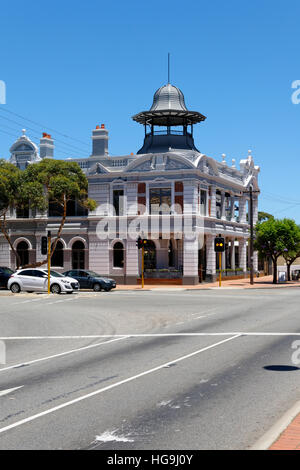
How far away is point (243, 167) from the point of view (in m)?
58.9

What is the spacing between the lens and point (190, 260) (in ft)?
149

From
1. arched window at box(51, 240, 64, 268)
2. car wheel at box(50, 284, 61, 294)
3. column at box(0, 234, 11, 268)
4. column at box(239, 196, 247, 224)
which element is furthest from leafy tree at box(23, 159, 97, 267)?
column at box(239, 196, 247, 224)

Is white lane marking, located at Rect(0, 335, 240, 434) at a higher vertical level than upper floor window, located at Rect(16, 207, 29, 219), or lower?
lower

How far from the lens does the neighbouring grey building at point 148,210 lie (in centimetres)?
4594

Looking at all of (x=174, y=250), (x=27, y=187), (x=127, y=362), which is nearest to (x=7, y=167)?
(x=27, y=187)

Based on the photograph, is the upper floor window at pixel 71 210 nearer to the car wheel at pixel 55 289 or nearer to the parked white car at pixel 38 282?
the parked white car at pixel 38 282

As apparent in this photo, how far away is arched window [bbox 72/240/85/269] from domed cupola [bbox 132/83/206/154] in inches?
376

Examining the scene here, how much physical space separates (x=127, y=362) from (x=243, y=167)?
158ft

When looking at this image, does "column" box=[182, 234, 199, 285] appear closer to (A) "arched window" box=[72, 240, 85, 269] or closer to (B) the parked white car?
(A) "arched window" box=[72, 240, 85, 269]

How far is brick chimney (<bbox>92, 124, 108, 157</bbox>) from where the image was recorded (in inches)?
1946

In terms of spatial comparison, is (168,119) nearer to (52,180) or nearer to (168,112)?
(168,112)

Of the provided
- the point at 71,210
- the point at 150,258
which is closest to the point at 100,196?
the point at 71,210

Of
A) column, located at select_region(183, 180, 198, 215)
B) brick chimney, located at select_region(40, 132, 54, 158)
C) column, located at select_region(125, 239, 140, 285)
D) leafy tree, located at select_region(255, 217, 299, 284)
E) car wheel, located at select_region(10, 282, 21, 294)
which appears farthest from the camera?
brick chimney, located at select_region(40, 132, 54, 158)

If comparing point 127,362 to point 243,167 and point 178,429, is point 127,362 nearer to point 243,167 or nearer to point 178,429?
point 178,429
